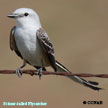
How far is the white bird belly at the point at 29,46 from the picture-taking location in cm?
1002

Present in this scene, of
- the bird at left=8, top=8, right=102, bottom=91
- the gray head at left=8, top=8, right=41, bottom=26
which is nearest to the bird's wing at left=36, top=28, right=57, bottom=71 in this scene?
the bird at left=8, top=8, right=102, bottom=91

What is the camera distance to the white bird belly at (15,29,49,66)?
10.0 meters

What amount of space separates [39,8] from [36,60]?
25.5 ft

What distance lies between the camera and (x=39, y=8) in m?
17.9

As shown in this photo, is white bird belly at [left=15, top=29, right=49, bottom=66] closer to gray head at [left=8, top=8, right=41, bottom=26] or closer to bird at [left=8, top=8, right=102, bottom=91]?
bird at [left=8, top=8, right=102, bottom=91]

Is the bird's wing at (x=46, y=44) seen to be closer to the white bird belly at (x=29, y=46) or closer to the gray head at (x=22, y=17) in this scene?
the white bird belly at (x=29, y=46)

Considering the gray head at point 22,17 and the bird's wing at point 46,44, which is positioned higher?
the gray head at point 22,17

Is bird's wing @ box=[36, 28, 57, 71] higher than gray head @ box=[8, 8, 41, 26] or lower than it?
lower

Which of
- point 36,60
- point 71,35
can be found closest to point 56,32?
point 71,35

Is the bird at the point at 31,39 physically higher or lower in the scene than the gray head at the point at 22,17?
lower

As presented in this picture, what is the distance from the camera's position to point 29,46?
33.0 ft

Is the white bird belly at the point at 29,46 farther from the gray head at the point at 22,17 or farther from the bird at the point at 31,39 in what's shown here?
the gray head at the point at 22,17

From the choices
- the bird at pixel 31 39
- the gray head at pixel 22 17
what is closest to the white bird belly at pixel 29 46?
the bird at pixel 31 39

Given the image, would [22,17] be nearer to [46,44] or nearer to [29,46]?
[29,46]
